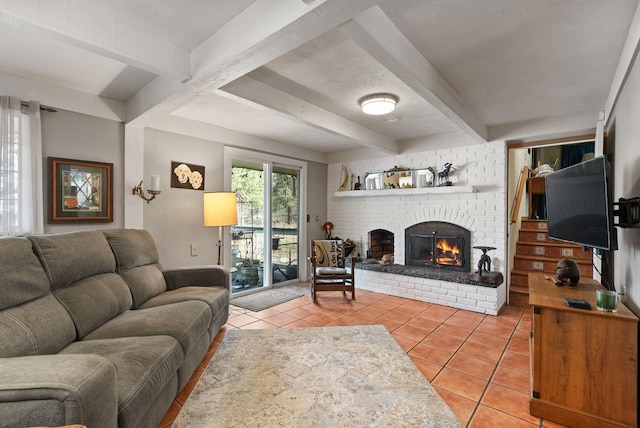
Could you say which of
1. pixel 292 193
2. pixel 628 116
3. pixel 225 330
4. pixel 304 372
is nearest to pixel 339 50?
pixel 628 116

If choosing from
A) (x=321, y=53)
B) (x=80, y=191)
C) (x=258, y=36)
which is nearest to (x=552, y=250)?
(x=321, y=53)

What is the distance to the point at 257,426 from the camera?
1.70 metres

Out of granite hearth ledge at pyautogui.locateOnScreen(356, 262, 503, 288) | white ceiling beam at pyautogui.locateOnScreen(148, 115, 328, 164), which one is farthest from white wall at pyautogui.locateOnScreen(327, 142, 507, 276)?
white ceiling beam at pyautogui.locateOnScreen(148, 115, 328, 164)

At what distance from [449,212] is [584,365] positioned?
2820 millimetres

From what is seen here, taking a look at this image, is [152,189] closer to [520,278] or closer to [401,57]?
[401,57]

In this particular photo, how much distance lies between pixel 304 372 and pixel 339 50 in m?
2.31

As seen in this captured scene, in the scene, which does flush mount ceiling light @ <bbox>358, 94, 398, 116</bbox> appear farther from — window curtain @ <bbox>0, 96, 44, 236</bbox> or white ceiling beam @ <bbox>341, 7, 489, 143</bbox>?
window curtain @ <bbox>0, 96, 44, 236</bbox>

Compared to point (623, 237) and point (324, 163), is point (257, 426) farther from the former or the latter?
point (324, 163)

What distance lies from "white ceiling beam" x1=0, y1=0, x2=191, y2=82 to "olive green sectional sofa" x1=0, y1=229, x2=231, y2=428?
114cm

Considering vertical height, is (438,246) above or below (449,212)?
below

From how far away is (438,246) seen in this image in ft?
14.6

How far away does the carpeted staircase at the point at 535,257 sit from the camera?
4.12 metres

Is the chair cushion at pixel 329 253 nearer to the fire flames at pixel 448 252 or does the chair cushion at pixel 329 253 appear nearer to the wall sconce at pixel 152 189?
the fire flames at pixel 448 252

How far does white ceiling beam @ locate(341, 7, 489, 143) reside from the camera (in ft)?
5.19
